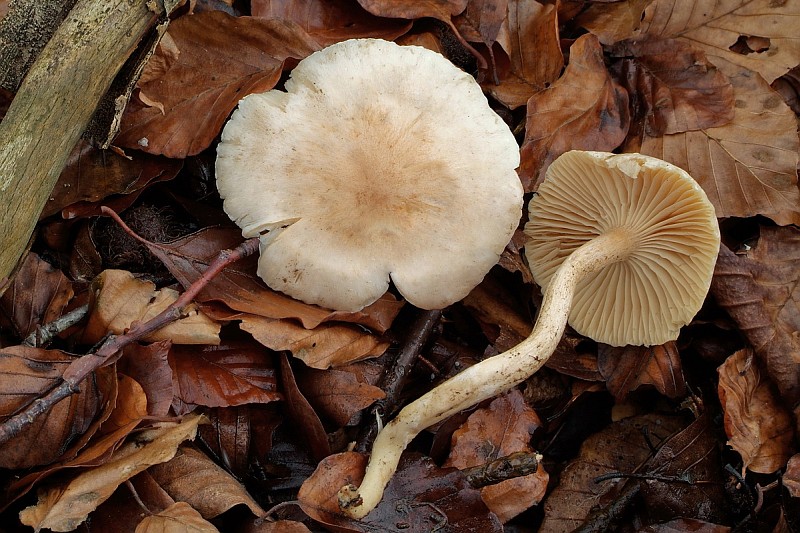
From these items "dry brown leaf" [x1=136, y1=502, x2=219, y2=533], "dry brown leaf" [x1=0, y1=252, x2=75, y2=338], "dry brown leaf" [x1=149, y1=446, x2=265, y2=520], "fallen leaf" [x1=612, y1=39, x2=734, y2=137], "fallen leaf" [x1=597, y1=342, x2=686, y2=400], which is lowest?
"fallen leaf" [x1=597, y1=342, x2=686, y2=400]

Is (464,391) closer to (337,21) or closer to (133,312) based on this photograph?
(133,312)

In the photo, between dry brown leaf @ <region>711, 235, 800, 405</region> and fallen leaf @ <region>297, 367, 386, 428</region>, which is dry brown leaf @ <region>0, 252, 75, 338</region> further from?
dry brown leaf @ <region>711, 235, 800, 405</region>

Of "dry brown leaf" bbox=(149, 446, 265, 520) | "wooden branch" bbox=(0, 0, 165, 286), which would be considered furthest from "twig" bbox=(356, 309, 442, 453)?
"wooden branch" bbox=(0, 0, 165, 286)

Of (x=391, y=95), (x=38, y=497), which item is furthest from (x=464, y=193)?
(x=38, y=497)

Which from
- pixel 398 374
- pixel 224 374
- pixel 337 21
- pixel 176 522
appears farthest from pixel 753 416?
pixel 337 21

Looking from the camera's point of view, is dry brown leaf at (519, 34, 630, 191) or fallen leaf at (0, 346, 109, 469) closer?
fallen leaf at (0, 346, 109, 469)

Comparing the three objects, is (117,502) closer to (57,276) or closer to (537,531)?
(57,276)
